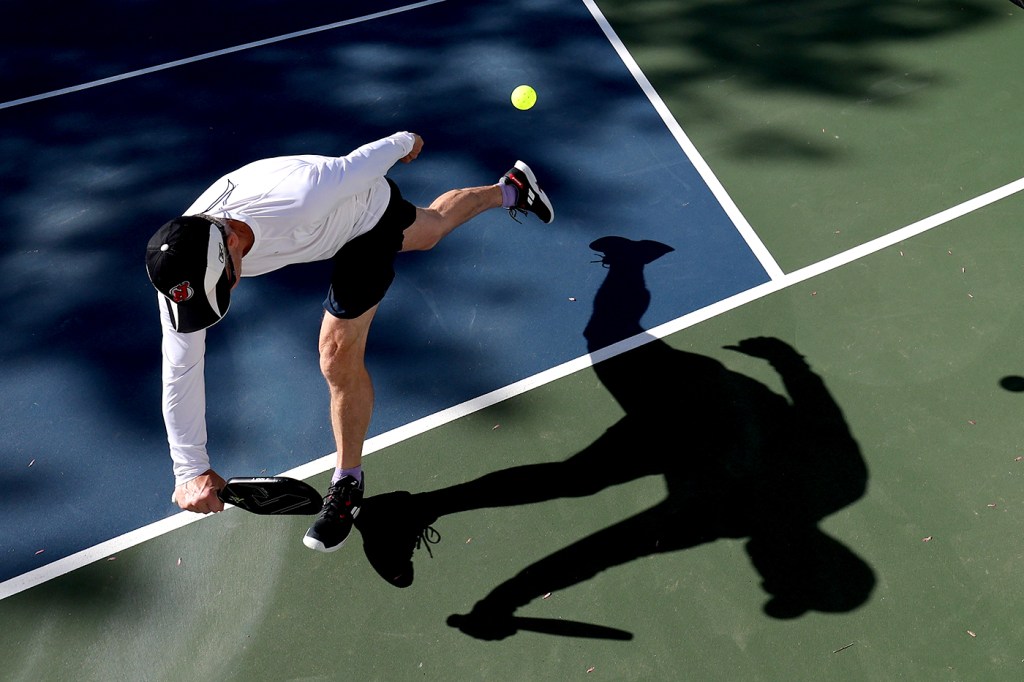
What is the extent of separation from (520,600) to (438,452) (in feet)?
3.40

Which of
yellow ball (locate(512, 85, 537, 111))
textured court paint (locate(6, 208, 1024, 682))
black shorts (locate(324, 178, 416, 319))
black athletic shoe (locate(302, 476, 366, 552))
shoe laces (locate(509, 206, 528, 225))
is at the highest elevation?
black shorts (locate(324, 178, 416, 319))

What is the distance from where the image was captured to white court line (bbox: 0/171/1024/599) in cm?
490

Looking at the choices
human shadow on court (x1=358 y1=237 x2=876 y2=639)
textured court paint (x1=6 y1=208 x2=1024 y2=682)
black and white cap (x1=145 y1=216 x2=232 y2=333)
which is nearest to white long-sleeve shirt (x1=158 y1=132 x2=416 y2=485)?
black and white cap (x1=145 y1=216 x2=232 y2=333)

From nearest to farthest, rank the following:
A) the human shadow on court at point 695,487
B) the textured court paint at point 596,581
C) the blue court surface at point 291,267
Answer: the textured court paint at point 596,581 → the human shadow on court at point 695,487 → the blue court surface at point 291,267

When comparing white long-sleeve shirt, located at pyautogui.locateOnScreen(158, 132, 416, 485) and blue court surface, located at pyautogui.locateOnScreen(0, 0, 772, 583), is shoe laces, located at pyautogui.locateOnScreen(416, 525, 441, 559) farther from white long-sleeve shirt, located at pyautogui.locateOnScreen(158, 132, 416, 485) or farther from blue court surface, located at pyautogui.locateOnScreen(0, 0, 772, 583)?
white long-sleeve shirt, located at pyautogui.locateOnScreen(158, 132, 416, 485)

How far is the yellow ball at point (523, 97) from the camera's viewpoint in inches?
284

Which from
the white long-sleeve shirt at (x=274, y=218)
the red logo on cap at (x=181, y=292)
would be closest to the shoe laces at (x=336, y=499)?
the white long-sleeve shirt at (x=274, y=218)

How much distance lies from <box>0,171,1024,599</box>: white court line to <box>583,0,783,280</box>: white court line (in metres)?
0.25

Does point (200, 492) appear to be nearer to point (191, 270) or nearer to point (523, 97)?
point (191, 270)

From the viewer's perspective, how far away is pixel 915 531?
484 cm

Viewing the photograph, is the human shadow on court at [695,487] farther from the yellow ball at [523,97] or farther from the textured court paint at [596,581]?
the yellow ball at [523,97]

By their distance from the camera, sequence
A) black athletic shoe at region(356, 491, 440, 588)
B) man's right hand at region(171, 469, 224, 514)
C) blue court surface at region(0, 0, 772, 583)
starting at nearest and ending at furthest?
man's right hand at region(171, 469, 224, 514)
black athletic shoe at region(356, 491, 440, 588)
blue court surface at region(0, 0, 772, 583)

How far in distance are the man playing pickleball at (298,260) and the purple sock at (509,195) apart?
2.05 feet

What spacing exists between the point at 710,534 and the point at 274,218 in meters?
2.75
